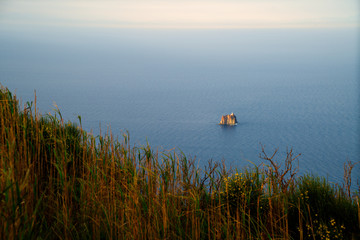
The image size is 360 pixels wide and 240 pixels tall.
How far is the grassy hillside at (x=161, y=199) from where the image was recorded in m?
2.05

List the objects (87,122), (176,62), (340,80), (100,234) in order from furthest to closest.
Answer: (176,62), (340,80), (87,122), (100,234)

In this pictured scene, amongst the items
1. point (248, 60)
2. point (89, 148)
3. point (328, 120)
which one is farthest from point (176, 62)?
point (89, 148)

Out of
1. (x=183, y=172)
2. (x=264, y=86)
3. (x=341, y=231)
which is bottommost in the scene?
(x=341, y=231)

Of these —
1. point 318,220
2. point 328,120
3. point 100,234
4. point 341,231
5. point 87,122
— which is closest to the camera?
point 100,234

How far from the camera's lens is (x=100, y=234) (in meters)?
2.09

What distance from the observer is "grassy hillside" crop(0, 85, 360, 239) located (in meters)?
2.05

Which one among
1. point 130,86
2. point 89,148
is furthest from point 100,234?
point 130,86

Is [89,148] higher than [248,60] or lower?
lower

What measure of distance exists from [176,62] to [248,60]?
44.1 meters

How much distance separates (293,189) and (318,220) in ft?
1.14

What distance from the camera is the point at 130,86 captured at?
295 ft

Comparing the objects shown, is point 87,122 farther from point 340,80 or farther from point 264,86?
point 340,80

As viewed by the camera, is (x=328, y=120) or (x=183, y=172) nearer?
(x=183, y=172)

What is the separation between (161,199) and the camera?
2381mm
